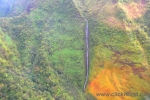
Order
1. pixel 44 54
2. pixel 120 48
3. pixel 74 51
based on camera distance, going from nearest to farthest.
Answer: pixel 120 48, pixel 44 54, pixel 74 51

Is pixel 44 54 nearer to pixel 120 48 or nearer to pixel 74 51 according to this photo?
pixel 74 51

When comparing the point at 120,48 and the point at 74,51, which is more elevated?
the point at 120,48

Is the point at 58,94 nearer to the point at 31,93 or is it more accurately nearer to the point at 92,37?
the point at 31,93

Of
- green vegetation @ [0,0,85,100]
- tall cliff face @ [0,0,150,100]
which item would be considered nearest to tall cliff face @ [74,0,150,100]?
tall cliff face @ [0,0,150,100]

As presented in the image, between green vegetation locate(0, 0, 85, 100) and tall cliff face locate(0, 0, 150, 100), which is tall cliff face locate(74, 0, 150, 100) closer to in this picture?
tall cliff face locate(0, 0, 150, 100)

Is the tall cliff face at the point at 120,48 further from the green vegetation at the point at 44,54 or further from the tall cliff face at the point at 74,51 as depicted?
the green vegetation at the point at 44,54

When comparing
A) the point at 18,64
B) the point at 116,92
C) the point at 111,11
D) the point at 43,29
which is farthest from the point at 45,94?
the point at 111,11

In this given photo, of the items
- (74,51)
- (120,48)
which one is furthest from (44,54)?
(120,48)

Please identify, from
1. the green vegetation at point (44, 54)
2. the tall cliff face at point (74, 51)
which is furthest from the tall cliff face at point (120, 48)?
the green vegetation at point (44, 54)
